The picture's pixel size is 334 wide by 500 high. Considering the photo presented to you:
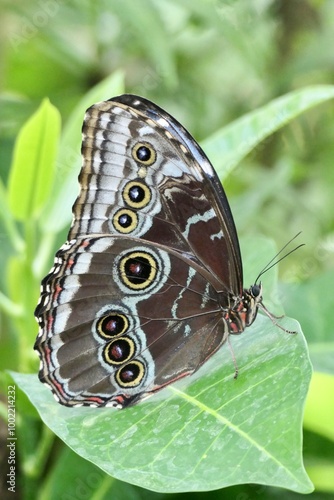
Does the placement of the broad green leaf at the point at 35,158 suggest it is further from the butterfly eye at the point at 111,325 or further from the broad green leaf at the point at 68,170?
the butterfly eye at the point at 111,325

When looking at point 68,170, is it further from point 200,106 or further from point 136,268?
point 200,106

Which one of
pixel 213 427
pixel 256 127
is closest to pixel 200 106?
pixel 256 127

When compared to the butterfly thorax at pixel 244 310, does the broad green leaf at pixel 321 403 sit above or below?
below

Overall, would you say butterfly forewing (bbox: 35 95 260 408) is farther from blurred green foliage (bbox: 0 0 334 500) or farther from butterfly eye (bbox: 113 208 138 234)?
blurred green foliage (bbox: 0 0 334 500)

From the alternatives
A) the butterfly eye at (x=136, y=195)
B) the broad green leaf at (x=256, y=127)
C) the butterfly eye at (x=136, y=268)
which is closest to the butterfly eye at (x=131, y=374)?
the butterfly eye at (x=136, y=268)

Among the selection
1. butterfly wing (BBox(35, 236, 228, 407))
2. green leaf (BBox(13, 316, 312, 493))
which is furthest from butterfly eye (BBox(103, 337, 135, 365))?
green leaf (BBox(13, 316, 312, 493))

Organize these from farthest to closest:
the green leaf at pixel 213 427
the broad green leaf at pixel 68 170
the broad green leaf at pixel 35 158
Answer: the broad green leaf at pixel 68 170
the broad green leaf at pixel 35 158
the green leaf at pixel 213 427
